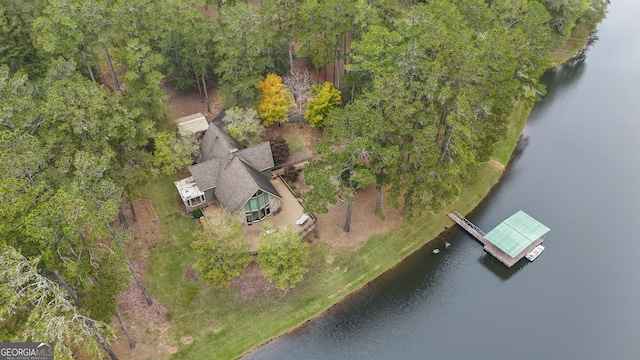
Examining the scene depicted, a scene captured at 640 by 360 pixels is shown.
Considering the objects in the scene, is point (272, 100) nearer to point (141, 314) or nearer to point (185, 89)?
point (185, 89)

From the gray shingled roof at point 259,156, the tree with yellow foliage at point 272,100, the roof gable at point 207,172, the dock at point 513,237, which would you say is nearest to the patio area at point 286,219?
the gray shingled roof at point 259,156

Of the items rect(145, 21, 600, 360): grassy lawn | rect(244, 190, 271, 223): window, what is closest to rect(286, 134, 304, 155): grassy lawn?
rect(244, 190, 271, 223): window

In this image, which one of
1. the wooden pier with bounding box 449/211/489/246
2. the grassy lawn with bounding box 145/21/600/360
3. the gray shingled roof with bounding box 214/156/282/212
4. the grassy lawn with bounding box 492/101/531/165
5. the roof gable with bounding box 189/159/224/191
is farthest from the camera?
the grassy lawn with bounding box 492/101/531/165

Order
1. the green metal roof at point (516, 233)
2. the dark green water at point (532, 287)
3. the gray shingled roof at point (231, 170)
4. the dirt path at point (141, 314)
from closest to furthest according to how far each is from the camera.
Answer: the dirt path at point (141, 314)
the dark green water at point (532, 287)
the gray shingled roof at point (231, 170)
the green metal roof at point (516, 233)

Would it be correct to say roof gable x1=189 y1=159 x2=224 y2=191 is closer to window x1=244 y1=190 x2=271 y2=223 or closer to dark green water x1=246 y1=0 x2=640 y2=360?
window x1=244 y1=190 x2=271 y2=223

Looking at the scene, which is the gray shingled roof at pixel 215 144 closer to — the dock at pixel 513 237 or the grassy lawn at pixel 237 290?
the grassy lawn at pixel 237 290
